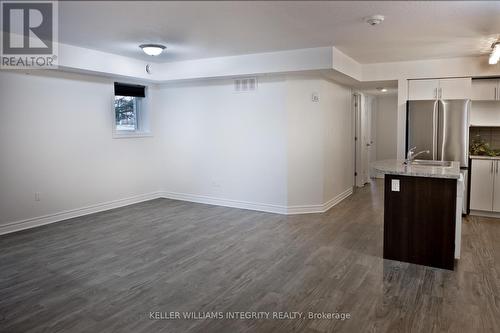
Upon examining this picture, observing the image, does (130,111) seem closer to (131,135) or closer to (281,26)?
(131,135)

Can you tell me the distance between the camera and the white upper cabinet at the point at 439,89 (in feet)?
19.6

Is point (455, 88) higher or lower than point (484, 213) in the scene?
higher

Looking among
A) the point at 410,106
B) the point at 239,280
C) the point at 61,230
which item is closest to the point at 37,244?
the point at 61,230

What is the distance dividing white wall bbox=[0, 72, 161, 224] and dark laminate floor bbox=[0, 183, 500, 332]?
1.79 feet

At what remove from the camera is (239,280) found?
3.50m

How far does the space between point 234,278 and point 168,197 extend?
4.15 meters

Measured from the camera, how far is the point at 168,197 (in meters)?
7.39

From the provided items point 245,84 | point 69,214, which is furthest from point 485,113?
point 69,214

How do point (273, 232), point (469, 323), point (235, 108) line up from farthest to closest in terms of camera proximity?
point (235, 108), point (273, 232), point (469, 323)

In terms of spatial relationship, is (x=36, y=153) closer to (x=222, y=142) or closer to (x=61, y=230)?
(x=61, y=230)

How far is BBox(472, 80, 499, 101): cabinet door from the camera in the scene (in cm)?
591

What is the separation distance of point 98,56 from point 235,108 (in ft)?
7.51

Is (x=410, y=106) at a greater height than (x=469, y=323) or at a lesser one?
greater
